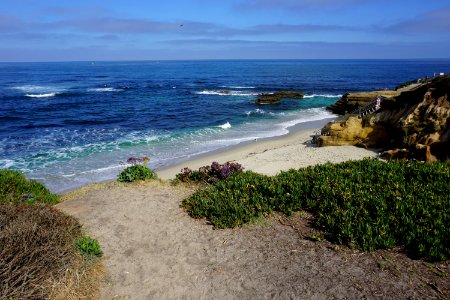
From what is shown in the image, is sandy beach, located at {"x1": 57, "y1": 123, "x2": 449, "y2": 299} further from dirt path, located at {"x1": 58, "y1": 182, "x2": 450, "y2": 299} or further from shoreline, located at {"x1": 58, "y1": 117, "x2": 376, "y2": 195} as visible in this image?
Answer: shoreline, located at {"x1": 58, "y1": 117, "x2": 376, "y2": 195}

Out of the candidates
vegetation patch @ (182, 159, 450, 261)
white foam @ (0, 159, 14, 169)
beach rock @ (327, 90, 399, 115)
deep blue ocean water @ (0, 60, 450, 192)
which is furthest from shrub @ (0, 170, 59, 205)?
beach rock @ (327, 90, 399, 115)

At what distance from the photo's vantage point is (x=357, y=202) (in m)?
8.30

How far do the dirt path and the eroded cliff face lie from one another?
865cm

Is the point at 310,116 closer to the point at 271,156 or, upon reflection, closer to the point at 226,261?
the point at 271,156

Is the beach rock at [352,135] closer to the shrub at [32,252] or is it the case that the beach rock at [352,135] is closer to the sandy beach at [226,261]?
the sandy beach at [226,261]

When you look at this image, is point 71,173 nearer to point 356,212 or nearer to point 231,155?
point 231,155

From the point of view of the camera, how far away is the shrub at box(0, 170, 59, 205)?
30.4ft

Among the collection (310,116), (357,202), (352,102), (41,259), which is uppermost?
(352,102)

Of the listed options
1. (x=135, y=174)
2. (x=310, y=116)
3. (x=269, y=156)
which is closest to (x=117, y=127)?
(x=269, y=156)

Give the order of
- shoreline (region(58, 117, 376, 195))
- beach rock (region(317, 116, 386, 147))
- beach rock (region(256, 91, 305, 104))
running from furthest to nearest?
beach rock (region(256, 91, 305, 104))
beach rock (region(317, 116, 386, 147))
shoreline (region(58, 117, 376, 195))

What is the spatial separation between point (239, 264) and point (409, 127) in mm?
12686

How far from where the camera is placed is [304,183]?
9.70 m

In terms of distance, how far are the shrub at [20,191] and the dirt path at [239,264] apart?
121cm

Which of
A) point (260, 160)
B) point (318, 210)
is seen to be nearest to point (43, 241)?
point (318, 210)
